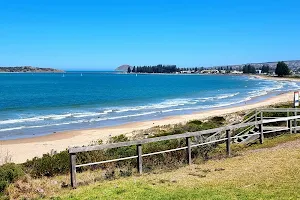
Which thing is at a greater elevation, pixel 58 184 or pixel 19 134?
pixel 58 184

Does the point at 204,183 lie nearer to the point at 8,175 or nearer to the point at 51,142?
the point at 8,175

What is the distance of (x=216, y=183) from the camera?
25.2ft

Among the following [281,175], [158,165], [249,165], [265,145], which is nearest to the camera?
[281,175]

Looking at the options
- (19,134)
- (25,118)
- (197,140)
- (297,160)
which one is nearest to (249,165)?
(297,160)

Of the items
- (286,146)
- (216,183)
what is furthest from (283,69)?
(216,183)

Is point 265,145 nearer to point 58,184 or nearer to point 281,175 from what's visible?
point 281,175

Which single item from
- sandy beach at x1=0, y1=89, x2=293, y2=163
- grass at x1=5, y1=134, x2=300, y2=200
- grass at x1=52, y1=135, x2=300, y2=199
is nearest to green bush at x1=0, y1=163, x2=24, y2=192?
grass at x1=5, y1=134, x2=300, y2=200

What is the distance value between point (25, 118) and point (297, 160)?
3183cm

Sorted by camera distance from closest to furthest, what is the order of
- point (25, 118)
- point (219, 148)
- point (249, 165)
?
point (249, 165) < point (219, 148) < point (25, 118)

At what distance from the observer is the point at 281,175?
8055mm

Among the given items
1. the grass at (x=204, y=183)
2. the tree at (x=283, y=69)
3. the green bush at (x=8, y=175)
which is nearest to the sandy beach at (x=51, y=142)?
the green bush at (x=8, y=175)

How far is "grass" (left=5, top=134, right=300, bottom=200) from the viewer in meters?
6.89

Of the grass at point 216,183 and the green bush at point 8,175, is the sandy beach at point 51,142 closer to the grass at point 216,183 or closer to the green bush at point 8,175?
the green bush at point 8,175

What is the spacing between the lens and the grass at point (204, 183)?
689 centimetres
